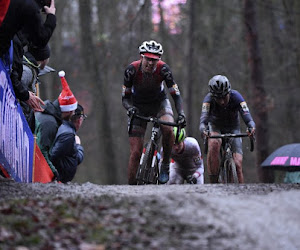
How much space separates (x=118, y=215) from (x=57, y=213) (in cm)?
48

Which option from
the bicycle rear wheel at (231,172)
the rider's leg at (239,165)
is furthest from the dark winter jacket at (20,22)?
the rider's leg at (239,165)

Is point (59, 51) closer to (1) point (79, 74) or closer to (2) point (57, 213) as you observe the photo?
(1) point (79, 74)

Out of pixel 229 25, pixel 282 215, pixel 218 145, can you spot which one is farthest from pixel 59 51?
pixel 282 215

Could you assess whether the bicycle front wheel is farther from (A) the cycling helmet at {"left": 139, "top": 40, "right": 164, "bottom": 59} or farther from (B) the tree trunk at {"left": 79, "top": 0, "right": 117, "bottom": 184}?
(B) the tree trunk at {"left": 79, "top": 0, "right": 117, "bottom": 184}

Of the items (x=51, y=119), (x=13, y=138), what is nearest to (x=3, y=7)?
(x=13, y=138)

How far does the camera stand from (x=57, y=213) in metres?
5.52

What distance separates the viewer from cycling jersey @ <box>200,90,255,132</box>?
1183 centimetres

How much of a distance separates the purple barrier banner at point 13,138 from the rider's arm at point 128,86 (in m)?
2.59

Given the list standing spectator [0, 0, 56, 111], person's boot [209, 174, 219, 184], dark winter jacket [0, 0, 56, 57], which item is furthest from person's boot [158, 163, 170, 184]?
dark winter jacket [0, 0, 56, 57]

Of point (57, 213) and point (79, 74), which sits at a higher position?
point (79, 74)

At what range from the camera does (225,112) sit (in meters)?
12.1

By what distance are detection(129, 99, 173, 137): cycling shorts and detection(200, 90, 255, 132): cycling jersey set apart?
64 cm

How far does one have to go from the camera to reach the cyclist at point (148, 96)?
11227 millimetres

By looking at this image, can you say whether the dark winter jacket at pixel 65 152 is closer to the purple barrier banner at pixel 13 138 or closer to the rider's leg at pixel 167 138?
the purple barrier banner at pixel 13 138
